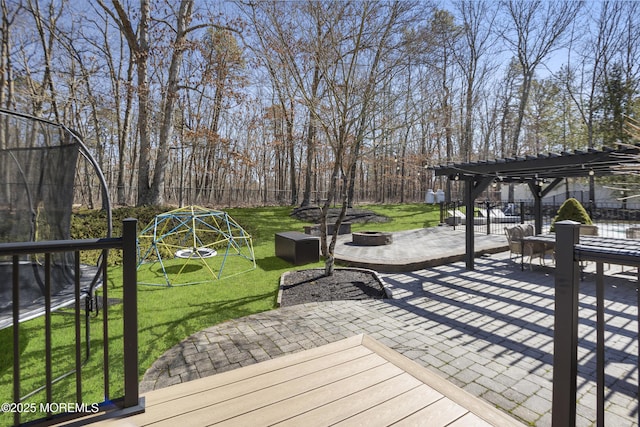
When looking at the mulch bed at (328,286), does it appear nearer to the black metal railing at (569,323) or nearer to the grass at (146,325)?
the grass at (146,325)

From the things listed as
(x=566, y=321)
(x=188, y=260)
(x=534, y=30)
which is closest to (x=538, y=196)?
(x=566, y=321)

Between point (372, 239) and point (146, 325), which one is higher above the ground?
point (372, 239)

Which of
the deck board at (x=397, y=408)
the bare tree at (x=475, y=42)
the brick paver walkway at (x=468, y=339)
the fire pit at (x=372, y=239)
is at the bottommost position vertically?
the brick paver walkway at (x=468, y=339)

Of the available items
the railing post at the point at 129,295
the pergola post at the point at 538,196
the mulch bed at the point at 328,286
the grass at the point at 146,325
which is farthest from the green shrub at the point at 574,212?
the railing post at the point at 129,295

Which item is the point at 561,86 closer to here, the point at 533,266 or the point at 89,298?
the point at 533,266

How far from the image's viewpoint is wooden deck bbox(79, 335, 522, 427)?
170cm

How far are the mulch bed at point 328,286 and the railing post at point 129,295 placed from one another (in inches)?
118

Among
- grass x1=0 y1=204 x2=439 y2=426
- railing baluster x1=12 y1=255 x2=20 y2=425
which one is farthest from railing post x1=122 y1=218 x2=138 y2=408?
grass x1=0 y1=204 x2=439 y2=426

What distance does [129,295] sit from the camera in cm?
162

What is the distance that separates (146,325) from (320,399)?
294 cm

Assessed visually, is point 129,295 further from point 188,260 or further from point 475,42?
point 475,42

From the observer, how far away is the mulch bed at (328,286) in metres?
4.86

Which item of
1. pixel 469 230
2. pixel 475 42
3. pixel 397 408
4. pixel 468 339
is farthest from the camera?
pixel 475 42

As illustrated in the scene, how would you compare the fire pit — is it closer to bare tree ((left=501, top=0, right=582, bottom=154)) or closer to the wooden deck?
the wooden deck
